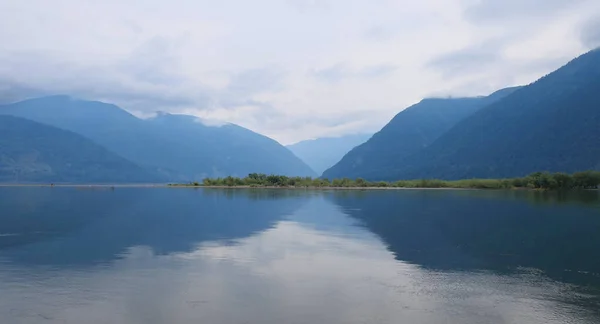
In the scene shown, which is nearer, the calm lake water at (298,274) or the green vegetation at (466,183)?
the calm lake water at (298,274)

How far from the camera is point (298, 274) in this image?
69.0ft

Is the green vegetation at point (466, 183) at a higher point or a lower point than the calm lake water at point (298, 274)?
higher

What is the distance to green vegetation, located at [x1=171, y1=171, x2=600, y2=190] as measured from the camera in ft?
432

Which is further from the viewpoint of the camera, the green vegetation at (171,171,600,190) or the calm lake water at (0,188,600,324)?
the green vegetation at (171,171,600,190)

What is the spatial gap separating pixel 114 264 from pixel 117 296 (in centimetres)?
626

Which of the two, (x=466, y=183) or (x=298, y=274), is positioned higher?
(x=466, y=183)

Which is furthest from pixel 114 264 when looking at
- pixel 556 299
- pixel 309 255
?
pixel 556 299

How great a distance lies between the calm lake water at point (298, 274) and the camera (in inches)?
594

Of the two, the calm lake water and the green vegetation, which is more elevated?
the green vegetation

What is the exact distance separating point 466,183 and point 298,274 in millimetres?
145825

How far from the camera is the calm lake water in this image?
49.5ft

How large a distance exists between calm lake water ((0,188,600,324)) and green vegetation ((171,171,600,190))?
342ft

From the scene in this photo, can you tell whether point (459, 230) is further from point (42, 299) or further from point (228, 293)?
point (42, 299)

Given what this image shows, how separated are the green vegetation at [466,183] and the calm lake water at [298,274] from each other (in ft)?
342
